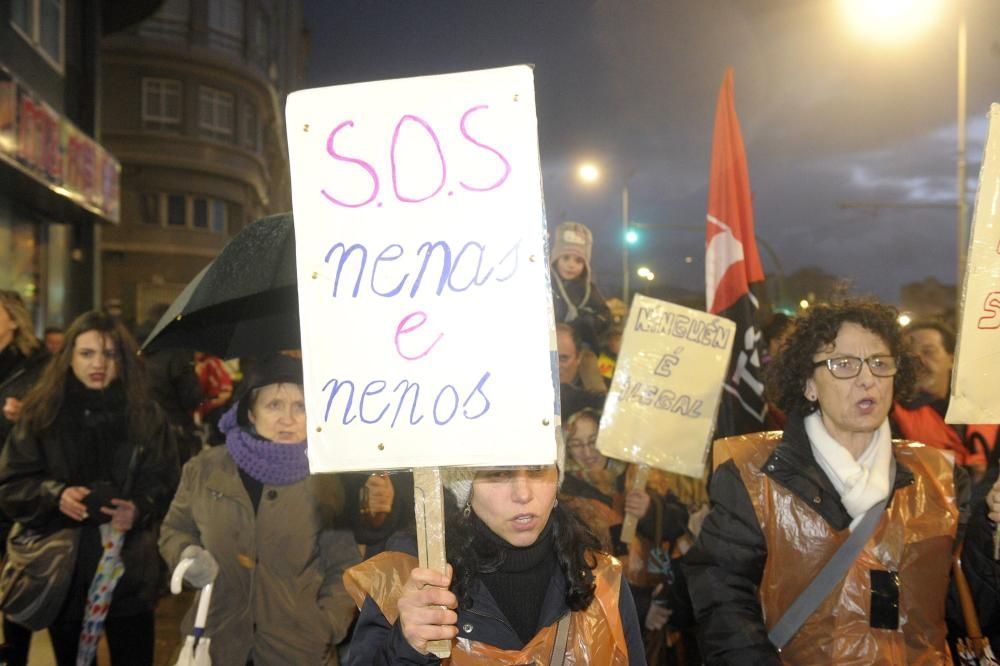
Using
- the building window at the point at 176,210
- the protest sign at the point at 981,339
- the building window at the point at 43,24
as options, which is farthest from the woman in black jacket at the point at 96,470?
the building window at the point at 176,210

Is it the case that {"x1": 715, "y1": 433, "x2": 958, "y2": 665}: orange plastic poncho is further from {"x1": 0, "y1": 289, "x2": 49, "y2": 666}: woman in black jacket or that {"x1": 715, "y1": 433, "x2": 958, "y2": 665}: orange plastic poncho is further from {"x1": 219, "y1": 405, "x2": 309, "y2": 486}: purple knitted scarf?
{"x1": 0, "y1": 289, "x2": 49, "y2": 666}: woman in black jacket

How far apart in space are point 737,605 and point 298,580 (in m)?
1.72

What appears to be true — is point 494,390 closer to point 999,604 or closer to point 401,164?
point 401,164

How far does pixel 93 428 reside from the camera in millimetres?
4504

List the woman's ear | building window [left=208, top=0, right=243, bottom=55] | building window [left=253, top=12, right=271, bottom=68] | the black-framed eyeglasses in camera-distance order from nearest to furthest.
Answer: the black-framed eyeglasses
the woman's ear
building window [left=208, top=0, right=243, bottom=55]
building window [left=253, top=12, right=271, bottom=68]

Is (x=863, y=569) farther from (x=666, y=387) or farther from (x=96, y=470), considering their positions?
(x=96, y=470)

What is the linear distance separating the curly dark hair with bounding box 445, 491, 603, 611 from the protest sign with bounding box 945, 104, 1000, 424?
1237mm

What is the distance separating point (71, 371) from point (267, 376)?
1471 mm

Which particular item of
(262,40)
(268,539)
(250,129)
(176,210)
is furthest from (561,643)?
Answer: (262,40)

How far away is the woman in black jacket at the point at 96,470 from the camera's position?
432cm

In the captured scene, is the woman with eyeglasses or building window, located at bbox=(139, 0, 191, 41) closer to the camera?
the woman with eyeglasses

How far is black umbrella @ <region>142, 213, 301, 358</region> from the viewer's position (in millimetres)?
3570

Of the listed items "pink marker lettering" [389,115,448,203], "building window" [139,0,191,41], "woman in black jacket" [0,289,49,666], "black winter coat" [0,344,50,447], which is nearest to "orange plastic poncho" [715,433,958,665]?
"pink marker lettering" [389,115,448,203]

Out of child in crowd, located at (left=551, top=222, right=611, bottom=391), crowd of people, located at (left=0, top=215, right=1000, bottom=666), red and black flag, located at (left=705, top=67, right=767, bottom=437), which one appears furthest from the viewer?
child in crowd, located at (left=551, top=222, right=611, bottom=391)
